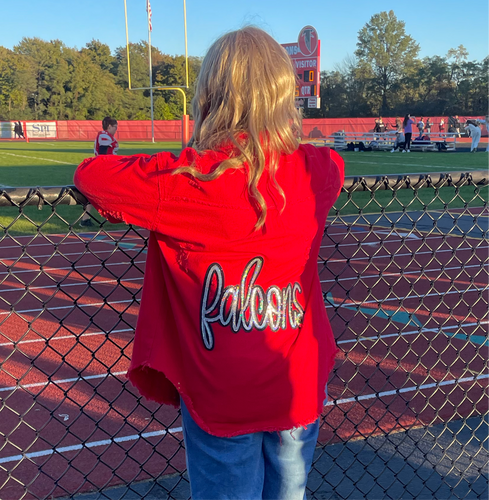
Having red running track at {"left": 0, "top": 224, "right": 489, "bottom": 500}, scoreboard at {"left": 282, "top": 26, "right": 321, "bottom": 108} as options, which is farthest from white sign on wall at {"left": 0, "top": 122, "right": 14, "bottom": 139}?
red running track at {"left": 0, "top": 224, "right": 489, "bottom": 500}

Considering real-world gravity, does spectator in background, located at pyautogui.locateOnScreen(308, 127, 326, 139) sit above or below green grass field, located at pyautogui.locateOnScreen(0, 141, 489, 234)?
above

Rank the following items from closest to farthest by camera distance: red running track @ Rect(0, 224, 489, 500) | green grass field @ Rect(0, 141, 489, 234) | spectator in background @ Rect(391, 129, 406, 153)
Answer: red running track @ Rect(0, 224, 489, 500)
green grass field @ Rect(0, 141, 489, 234)
spectator in background @ Rect(391, 129, 406, 153)

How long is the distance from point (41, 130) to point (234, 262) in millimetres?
59684

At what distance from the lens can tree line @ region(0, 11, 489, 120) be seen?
216ft

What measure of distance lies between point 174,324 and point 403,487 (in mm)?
1857

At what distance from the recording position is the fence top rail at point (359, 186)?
6.18 feet

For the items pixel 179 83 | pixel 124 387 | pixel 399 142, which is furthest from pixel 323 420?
pixel 179 83

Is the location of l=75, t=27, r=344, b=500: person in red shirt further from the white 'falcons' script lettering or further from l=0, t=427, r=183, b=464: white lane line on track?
l=0, t=427, r=183, b=464: white lane line on track

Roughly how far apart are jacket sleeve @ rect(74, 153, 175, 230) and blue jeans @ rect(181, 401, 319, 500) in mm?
590

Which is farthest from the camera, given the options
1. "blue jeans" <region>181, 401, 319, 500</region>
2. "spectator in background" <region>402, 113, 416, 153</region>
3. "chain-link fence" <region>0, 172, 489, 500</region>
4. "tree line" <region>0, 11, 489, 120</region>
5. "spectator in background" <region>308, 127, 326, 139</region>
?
→ "tree line" <region>0, 11, 489, 120</region>

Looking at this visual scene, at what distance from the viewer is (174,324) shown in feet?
5.11

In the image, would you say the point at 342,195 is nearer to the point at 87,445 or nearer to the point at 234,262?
the point at 87,445

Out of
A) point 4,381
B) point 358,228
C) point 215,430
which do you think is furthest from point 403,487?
point 358,228

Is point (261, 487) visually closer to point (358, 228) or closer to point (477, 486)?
point (477, 486)
